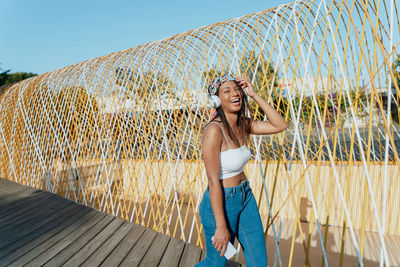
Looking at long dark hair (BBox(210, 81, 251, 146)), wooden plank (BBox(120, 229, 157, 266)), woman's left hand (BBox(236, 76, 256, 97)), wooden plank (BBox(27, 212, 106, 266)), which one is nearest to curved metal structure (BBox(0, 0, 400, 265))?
wooden plank (BBox(120, 229, 157, 266))

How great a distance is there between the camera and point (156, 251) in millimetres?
1612

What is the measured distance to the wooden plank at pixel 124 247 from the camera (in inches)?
59.5

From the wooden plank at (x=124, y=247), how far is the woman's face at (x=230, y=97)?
46.6 inches

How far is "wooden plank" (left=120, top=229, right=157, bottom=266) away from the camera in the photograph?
150 cm

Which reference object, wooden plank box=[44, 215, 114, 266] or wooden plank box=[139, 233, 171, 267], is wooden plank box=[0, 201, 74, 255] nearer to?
wooden plank box=[44, 215, 114, 266]

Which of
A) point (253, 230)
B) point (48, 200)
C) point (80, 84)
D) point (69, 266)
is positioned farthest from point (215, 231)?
point (80, 84)

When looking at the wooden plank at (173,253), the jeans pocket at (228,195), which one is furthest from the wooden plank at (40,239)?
the jeans pocket at (228,195)

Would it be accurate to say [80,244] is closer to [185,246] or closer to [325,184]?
[185,246]

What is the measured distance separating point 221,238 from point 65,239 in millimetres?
1450

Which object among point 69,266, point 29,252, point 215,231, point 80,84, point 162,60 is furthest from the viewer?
point 80,84

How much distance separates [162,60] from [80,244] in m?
1.75

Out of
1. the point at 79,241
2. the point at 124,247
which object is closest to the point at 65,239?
the point at 79,241

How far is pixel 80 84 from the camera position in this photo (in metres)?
3.05

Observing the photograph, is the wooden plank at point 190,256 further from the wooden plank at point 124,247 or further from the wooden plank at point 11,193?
the wooden plank at point 11,193
